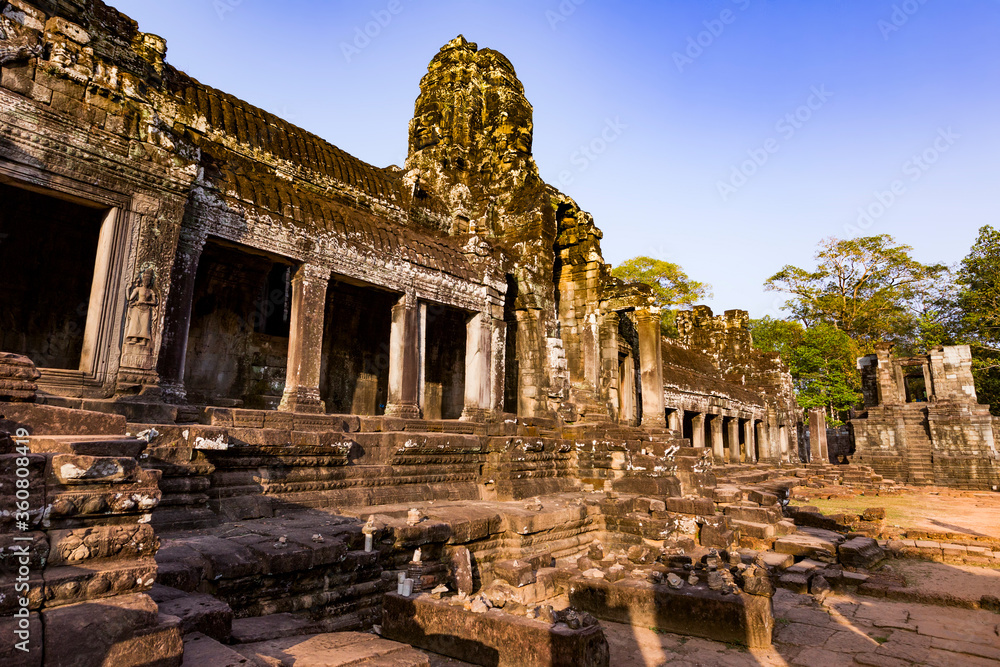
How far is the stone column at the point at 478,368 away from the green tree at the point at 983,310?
A: 3231 centimetres

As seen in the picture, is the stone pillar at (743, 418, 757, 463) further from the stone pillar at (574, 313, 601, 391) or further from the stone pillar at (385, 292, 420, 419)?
the stone pillar at (385, 292, 420, 419)

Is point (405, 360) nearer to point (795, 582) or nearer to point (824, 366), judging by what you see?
point (795, 582)

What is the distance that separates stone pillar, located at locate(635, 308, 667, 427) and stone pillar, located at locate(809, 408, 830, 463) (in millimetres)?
19677

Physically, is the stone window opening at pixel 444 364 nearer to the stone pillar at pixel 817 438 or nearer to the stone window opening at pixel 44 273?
the stone window opening at pixel 44 273

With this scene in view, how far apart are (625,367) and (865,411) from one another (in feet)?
66.5

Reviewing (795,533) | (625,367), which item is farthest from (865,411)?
(795,533)

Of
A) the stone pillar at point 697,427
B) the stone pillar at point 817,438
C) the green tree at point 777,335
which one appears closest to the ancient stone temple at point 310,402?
the stone pillar at point 697,427

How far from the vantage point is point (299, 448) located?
18.4 feet

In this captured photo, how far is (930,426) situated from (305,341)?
29356 millimetres


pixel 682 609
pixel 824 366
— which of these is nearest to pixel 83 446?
pixel 682 609

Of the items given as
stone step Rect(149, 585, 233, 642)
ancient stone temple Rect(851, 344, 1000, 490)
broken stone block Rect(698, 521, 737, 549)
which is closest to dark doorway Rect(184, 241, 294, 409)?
stone step Rect(149, 585, 233, 642)

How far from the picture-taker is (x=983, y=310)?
101ft

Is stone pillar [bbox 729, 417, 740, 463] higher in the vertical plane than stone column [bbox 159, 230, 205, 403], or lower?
lower

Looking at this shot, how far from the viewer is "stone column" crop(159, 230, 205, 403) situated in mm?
6055
